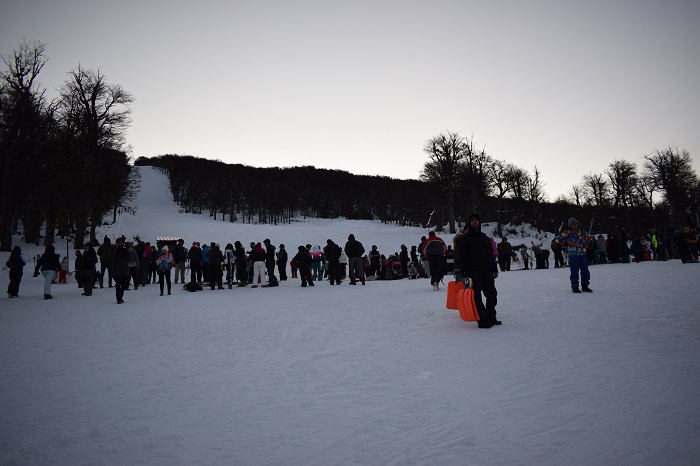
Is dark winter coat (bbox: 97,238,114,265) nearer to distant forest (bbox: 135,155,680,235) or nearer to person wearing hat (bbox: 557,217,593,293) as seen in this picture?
person wearing hat (bbox: 557,217,593,293)

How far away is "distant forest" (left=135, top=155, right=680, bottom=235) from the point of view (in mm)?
56500

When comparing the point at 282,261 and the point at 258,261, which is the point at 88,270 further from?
the point at 282,261

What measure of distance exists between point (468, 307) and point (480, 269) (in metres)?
0.65

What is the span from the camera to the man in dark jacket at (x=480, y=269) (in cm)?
626

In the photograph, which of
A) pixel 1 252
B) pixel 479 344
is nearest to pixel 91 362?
pixel 479 344

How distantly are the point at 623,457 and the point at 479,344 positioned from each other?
9.16 ft

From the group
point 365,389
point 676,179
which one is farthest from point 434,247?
point 676,179

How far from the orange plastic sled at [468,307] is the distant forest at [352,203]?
126 feet

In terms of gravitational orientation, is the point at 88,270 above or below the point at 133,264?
below

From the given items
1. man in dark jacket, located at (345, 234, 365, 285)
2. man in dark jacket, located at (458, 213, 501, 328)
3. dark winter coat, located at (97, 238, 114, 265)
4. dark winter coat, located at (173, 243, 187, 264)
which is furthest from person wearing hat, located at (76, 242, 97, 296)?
man in dark jacket, located at (458, 213, 501, 328)

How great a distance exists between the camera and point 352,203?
108062mm

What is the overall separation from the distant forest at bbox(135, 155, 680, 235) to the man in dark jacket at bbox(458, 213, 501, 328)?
38.3 m

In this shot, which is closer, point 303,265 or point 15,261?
point 15,261


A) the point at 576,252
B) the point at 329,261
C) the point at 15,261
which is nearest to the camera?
the point at 576,252
